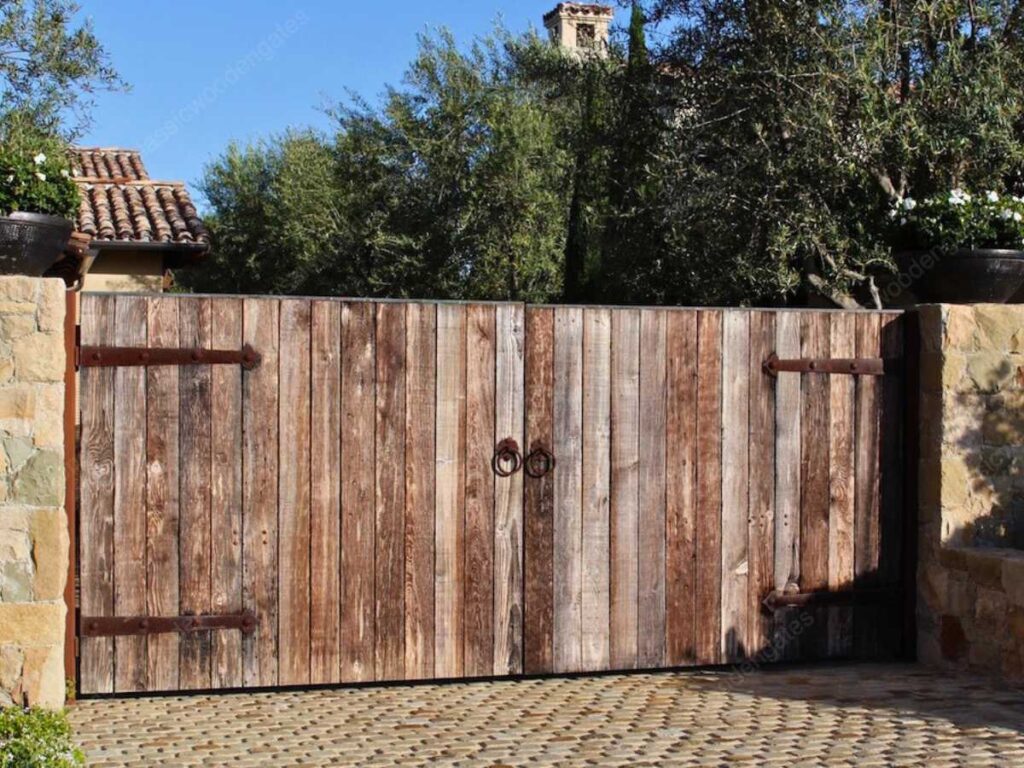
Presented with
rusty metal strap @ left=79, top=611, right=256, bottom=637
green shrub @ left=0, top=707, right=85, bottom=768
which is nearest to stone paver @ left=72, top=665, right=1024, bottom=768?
rusty metal strap @ left=79, top=611, right=256, bottom=637

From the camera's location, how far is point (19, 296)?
17.0 feet

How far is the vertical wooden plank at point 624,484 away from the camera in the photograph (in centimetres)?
606

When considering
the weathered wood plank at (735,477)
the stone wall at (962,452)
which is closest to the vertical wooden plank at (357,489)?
the weathered wood plank at (735,477)

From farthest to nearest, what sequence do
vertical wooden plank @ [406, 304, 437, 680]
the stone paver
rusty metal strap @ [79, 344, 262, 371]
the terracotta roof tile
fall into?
the terracotta roof tile < vertical wooden plank @ [406, 304, 437, 680] < rusty metal strap @ [79, 344, 262, 371] < the stone paver

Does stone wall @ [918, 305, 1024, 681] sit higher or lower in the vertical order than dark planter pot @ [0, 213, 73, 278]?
lower

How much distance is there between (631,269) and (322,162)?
1184 cm

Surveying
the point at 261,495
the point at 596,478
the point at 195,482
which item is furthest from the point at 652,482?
the point at 195,482

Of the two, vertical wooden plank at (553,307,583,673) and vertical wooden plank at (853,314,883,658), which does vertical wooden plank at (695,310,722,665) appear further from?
vertical wooden plank at (853,314,883,658)

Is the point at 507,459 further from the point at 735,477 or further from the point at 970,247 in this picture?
the point at 970,247

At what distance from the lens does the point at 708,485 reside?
6168 millimetres

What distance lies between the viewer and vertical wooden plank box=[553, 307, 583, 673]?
5.98 m

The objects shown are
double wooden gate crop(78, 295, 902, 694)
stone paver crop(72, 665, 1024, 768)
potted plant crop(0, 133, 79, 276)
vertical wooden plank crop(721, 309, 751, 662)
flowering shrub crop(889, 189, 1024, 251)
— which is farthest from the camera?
flowering shrub crop(889, 189, 1024, 251)

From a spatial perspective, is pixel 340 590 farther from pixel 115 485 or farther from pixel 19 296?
pixel 19 296

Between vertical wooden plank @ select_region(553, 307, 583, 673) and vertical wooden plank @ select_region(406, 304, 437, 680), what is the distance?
587 mm
